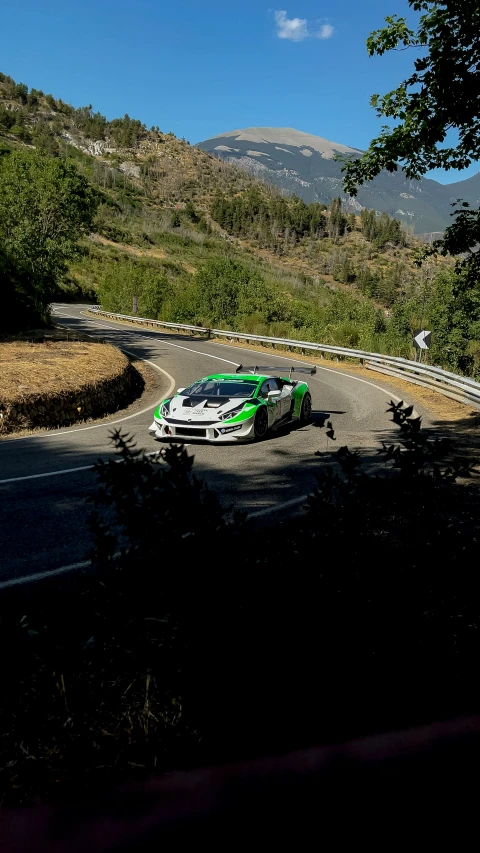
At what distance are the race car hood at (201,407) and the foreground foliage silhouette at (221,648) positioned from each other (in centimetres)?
770

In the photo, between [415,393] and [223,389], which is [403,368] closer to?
[415,393]

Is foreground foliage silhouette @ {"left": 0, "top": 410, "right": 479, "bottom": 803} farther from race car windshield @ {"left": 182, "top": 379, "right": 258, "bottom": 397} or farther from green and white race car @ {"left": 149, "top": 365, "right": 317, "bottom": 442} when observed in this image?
race car windshield @ {"left": 182, "top": 379, "right": 258, "bottom": 397}

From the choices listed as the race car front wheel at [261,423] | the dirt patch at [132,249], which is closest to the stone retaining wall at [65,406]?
the race car front wheel at [261,423]

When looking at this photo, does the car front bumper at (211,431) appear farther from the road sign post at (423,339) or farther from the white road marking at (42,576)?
the road sign post at (423,339)

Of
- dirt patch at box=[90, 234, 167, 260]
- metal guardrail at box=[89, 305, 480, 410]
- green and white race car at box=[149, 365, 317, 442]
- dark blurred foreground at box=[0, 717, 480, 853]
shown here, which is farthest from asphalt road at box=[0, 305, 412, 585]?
dirt patch at box=[90, 234, 167, 260]

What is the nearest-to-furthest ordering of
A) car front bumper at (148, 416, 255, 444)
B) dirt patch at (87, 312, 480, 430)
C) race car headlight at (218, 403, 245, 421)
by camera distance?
car front bumper at (148, 416, 255, 444), race car headlight at (218, 403, 245, 421), dirt patch at (87, 312, 480, 430)

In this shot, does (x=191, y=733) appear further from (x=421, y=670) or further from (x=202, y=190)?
(x=202, y=190)

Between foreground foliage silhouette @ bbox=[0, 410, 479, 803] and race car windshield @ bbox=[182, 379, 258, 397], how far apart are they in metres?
8.71

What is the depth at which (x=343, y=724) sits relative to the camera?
254 centimetres

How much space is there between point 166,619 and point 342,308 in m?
47.9

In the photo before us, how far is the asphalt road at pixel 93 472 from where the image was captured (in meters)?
6.33

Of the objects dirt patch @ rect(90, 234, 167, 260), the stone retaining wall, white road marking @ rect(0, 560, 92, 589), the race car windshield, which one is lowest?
the stone retaining wall

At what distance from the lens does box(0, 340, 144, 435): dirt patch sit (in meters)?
13.5

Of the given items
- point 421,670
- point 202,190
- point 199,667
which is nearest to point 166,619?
point 199,667
